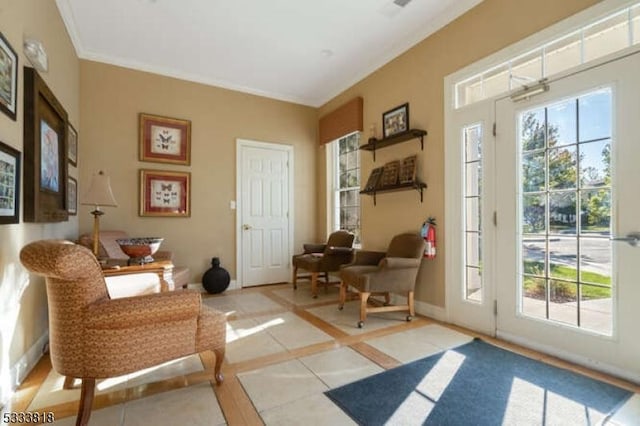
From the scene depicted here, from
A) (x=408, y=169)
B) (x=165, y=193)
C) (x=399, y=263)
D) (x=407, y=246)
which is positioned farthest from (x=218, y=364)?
(x=165, y=193)

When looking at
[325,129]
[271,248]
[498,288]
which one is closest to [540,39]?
[498,288]

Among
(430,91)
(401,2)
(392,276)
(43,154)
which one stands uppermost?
(401,2)

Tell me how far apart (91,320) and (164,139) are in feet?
10.4

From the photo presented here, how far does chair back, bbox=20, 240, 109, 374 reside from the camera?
4.58ft

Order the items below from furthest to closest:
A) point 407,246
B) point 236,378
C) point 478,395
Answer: point 407,246, point 236,378, point 478,395

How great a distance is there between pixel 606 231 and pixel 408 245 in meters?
1.56

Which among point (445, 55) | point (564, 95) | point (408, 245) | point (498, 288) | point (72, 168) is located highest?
point (445, 55)

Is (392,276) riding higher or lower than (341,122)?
lower

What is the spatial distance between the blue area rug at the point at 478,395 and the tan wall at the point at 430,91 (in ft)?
3.69

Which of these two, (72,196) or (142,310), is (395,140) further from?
(72,196)

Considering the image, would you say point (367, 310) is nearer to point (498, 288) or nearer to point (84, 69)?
point (498, 288)

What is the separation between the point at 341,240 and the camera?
4.32 metres

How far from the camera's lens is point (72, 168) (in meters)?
3.35

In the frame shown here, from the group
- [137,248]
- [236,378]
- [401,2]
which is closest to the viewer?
[236,378]
